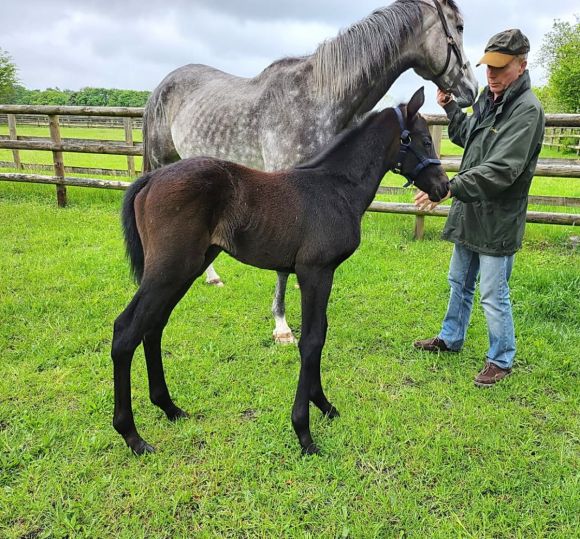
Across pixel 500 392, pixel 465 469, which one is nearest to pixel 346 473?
pixel 465 469

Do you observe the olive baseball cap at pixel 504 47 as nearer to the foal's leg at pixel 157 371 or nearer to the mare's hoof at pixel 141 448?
the foal's leg at pixel 157 371

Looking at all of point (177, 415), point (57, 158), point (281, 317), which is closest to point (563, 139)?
point (57, 158)

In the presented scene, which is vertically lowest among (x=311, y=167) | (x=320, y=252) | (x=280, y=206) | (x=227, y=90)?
(x=320, y=252)

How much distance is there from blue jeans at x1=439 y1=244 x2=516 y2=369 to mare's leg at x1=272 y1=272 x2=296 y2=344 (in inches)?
48.5

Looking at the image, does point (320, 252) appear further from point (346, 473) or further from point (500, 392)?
point (500, 392)

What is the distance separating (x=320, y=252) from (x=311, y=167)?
53cm

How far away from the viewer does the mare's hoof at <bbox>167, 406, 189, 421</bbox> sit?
268 centimetres

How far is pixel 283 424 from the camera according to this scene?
265 cm

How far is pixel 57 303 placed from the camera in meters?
4.17

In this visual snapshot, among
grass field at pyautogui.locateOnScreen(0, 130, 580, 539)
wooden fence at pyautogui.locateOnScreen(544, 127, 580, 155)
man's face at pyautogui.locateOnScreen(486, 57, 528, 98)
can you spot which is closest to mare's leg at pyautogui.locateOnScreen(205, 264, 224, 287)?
grass field at pyautogui.locateOnScreen(0, 130, 580, 539)

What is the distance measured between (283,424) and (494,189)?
6.19ft

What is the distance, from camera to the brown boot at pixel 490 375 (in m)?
3.08

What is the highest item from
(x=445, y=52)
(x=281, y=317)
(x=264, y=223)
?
(x=445, y=52)

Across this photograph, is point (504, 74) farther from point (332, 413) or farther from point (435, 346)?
point (332, 413)
